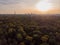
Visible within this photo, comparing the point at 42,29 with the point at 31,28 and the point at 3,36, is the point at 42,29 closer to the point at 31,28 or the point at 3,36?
the point at 31,28

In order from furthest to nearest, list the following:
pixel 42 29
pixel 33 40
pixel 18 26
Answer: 1. pixel 18 26
2. pixel 42 29
3. pixel 33 40

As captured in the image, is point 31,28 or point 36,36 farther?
point 31,28

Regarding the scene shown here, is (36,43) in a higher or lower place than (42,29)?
lower

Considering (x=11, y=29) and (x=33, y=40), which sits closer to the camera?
(x=33, y=40)

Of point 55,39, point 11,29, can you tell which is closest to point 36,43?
point 55,39

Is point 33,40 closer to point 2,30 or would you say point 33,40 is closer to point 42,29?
point 42,29

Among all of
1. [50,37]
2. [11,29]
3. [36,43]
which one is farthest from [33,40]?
[11,29]

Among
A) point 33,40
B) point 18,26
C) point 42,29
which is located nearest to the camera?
point 33,40

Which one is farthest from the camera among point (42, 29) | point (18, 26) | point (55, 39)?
point (18, 26)

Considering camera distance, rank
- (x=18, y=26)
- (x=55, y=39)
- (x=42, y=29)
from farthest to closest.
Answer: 1. (x=18, y=26)
2. (x=42, y=29)
3. (x=55, y=39)
